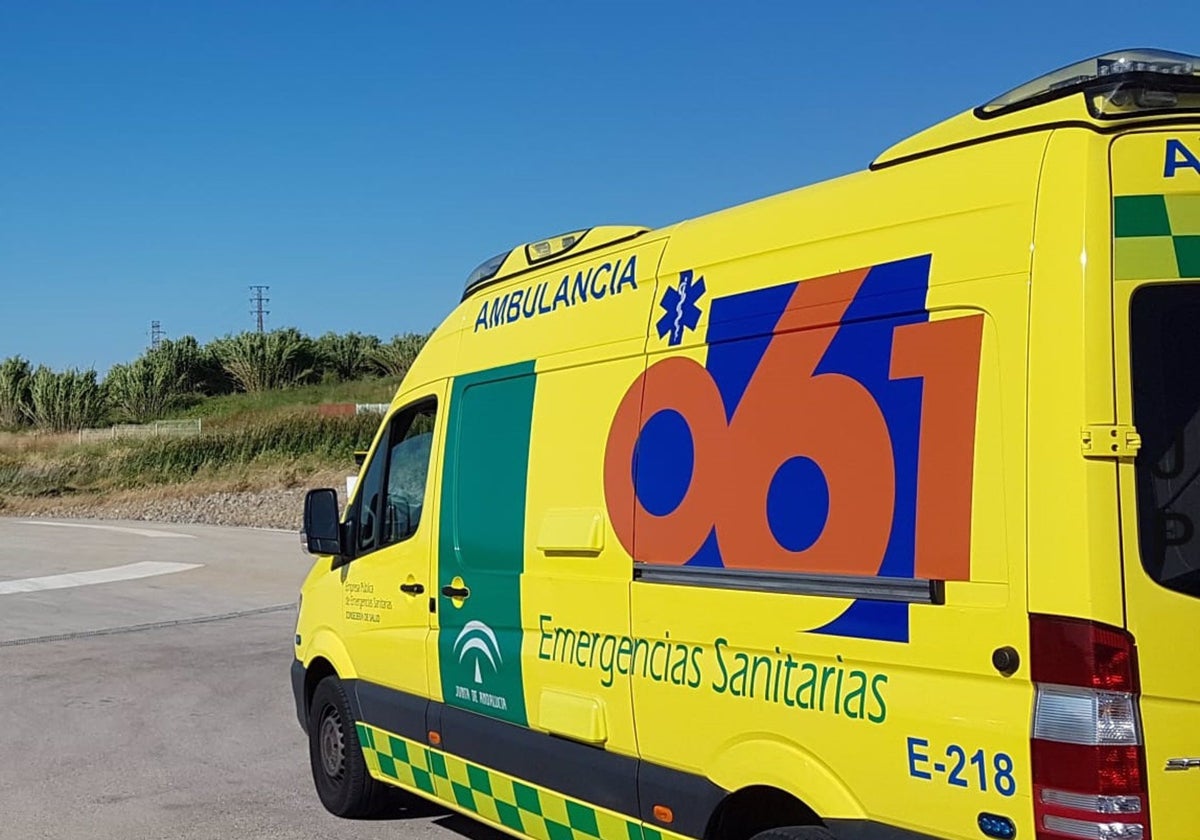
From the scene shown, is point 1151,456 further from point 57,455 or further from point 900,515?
point 57,455

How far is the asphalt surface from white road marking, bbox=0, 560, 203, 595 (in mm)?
57

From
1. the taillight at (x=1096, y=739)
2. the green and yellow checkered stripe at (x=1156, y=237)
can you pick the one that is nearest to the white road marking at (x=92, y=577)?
the taillight at (x=1096, y=739)

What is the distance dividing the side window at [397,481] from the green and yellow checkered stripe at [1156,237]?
12.1 feet

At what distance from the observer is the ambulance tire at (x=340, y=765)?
6.96 m

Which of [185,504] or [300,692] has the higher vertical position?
[185,504]

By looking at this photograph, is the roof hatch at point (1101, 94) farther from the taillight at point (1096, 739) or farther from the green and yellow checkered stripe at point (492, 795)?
the green and yellow checkered stripe at point (492, 795)

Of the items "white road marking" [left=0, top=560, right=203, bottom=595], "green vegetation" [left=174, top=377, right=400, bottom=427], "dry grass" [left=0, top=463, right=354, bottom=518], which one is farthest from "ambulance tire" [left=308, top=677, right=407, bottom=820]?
"green vegetation" [left=174, top=377, right=400, bottom=427]

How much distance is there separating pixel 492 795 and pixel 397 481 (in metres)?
1.72

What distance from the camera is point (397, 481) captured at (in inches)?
263

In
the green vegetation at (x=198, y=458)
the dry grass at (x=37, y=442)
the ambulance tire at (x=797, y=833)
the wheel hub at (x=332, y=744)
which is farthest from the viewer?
the dry grass at (x=37, y=442)

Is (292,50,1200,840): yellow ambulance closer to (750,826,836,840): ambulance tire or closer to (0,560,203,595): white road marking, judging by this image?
(750,826,836,840): ambulance tire

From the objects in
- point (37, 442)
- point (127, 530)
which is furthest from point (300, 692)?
point (37, 442)

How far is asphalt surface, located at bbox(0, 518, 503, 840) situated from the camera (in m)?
7.03

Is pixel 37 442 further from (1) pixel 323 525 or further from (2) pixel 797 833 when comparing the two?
(2) pixel 797 833
